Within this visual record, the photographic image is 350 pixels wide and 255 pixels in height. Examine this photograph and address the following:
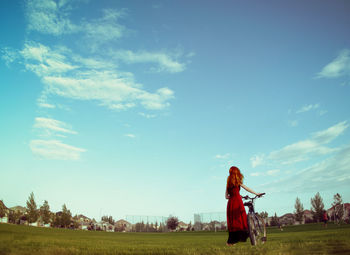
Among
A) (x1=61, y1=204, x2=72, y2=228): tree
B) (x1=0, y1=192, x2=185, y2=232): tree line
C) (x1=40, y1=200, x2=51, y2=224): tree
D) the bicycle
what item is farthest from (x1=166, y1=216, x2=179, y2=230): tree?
the bicycle

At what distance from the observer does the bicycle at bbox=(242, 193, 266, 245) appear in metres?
7.95

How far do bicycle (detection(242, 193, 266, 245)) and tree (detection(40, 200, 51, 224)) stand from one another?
80.4 metres

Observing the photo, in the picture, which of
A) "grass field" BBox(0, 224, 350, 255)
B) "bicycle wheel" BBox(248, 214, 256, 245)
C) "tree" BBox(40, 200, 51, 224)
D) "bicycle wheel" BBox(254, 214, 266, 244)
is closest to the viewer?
"grass field" BBox(0, 224, 350, 255)

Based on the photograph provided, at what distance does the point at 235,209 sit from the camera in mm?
8203

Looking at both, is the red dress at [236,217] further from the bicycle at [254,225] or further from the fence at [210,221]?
the fence at [210,221]

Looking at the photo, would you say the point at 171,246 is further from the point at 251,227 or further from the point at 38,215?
the point at 38,215

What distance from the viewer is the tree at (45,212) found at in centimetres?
7619

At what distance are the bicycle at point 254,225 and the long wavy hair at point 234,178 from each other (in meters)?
0.59

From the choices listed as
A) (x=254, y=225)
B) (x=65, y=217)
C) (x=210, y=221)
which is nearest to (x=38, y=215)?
→ (x=65, y=217)

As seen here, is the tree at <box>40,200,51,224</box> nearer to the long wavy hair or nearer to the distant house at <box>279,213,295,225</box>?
the distant house at <box>279,213,295,225</box>

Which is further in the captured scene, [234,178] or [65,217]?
[65,217]

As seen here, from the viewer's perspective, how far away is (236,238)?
8.10 meters

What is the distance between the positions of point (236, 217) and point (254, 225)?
0.56m


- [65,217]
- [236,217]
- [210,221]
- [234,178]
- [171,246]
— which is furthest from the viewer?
[65,217]
